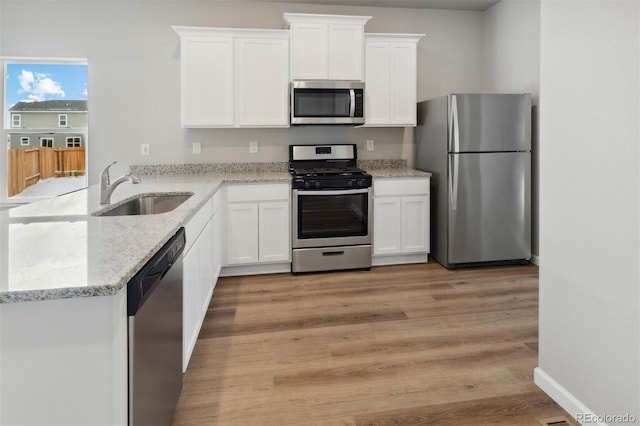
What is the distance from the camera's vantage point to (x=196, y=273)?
2307 millimetres

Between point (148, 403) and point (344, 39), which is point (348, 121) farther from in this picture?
point (148, 403)

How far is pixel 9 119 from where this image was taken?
3963 millimetres

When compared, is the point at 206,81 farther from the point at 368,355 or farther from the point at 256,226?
the point at 368,355

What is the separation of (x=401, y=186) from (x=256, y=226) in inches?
56.4

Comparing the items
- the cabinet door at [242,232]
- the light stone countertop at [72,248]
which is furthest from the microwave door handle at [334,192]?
the light stone countertop at [72,248]

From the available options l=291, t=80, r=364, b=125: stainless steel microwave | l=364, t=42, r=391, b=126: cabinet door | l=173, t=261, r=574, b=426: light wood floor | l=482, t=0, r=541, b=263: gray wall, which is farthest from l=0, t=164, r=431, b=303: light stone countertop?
l=482, t=0, r=541, b=263: gray wall

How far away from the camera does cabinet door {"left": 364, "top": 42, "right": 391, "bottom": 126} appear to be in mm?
4059

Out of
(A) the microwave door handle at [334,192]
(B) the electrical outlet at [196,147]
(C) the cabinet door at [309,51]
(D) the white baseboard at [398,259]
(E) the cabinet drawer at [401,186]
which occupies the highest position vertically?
(C) the cabinet door at [309,51]

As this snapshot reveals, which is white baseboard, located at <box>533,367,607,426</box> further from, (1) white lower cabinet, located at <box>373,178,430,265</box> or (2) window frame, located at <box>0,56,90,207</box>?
(2) window frame, located at <box>0,56,90,207</box>

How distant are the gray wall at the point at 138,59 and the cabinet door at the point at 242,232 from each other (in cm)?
79

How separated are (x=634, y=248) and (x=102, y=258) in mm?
1743

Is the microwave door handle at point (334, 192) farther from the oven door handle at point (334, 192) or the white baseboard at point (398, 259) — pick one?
the white baseboard at point (398, 259)

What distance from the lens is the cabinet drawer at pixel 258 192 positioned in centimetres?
368

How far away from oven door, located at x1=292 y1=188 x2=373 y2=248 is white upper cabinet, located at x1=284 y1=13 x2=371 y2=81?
113 centimetres
